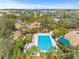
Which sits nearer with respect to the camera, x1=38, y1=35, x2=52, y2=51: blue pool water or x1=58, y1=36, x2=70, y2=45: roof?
x1=38, y1=35, x2=52, y2=51: blue pool water

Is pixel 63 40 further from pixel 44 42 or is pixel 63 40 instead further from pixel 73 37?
pixel 44 42

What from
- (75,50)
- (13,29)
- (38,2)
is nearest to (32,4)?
(38,2)

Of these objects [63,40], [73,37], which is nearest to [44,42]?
[63,40]

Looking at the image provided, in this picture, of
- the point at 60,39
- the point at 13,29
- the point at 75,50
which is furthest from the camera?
the point at 13,29

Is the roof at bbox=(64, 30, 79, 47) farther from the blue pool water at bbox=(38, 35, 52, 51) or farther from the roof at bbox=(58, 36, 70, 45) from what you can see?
the blue pool water at bbox=(38, 35, 52, 51)

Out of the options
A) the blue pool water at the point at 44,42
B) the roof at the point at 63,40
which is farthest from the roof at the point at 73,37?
the blue pool water at the point at 44,42

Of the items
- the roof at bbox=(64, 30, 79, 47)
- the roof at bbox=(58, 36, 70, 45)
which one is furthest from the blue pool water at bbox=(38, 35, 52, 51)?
the roof at bbox=(64, 30, 79, 47)

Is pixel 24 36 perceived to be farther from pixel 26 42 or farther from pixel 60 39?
pixel 60 39

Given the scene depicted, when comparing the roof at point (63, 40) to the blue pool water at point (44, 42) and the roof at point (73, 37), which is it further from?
the blue pool water at point (44, 42)
